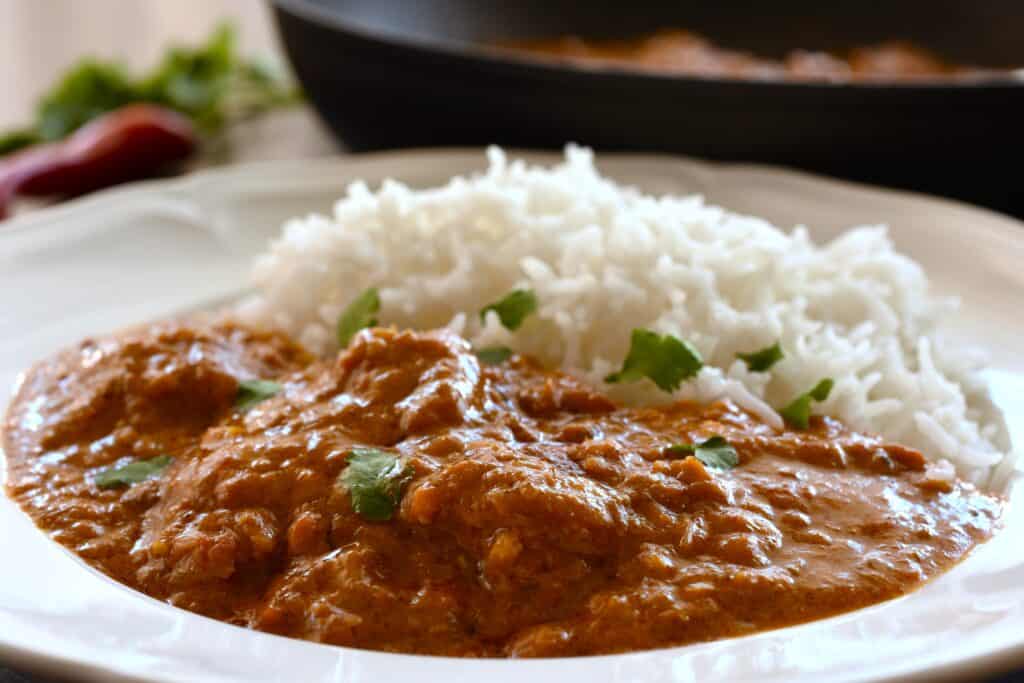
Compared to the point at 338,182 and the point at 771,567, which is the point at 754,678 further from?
the point at 338,182

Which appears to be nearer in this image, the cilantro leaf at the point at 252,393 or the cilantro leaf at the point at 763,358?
the cilantro leaf at the point at 252,393

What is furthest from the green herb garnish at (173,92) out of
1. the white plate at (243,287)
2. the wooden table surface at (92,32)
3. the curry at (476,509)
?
the curry at (476,509)

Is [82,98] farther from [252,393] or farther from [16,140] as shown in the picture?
[252,393]

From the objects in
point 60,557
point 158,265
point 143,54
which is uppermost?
point 60,557

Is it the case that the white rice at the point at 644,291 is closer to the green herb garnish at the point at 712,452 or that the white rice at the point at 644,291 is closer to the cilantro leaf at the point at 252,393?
the green herb garnish at the point at 712,452

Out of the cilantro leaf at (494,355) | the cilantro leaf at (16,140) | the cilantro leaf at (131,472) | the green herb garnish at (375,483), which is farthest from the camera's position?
the cilantro leaf at (16,140)

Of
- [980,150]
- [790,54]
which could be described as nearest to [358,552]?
[980,150]
